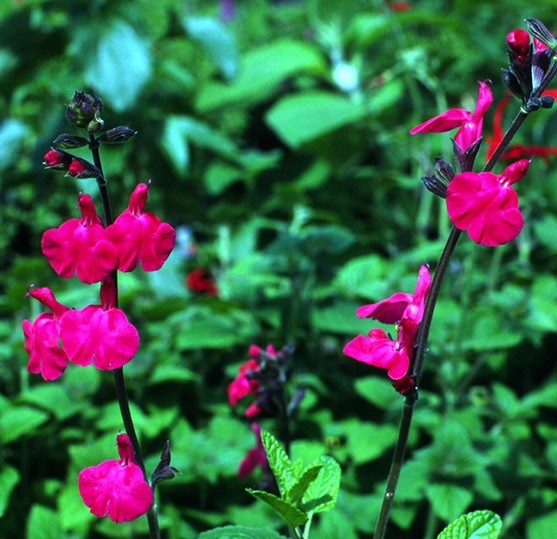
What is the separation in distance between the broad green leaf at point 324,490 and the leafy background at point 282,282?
0.36 metres

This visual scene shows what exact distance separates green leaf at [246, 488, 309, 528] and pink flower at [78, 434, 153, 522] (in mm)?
107

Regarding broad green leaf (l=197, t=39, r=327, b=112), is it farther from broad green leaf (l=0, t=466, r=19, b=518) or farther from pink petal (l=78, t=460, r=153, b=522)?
pink petal (l=78, t=460, r=153, b=522)

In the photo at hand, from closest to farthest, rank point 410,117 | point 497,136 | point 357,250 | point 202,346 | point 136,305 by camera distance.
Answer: point 497,136 → point 202,346 → point 136,305 → point 357,250 → point 410,117

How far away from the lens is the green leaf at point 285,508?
955 millimetres

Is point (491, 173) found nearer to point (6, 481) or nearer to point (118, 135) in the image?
point (118, 135)

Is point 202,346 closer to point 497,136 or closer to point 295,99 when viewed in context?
point 497,136

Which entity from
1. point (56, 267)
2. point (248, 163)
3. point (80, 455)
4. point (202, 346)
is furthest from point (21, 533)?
point (248, 163)

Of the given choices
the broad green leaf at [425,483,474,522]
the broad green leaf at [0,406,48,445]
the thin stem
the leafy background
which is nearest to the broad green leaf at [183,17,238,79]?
the leafy background

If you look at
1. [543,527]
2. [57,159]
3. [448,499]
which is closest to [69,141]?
[57,159]

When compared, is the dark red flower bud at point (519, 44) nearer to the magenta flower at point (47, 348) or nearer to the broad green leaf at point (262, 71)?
the magenta flower at point (47, 348)

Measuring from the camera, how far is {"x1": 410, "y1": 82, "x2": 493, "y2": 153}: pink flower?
94 centimetres

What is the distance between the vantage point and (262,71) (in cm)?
335

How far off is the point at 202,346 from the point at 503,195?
1.25 meters

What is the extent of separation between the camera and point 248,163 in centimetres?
310
